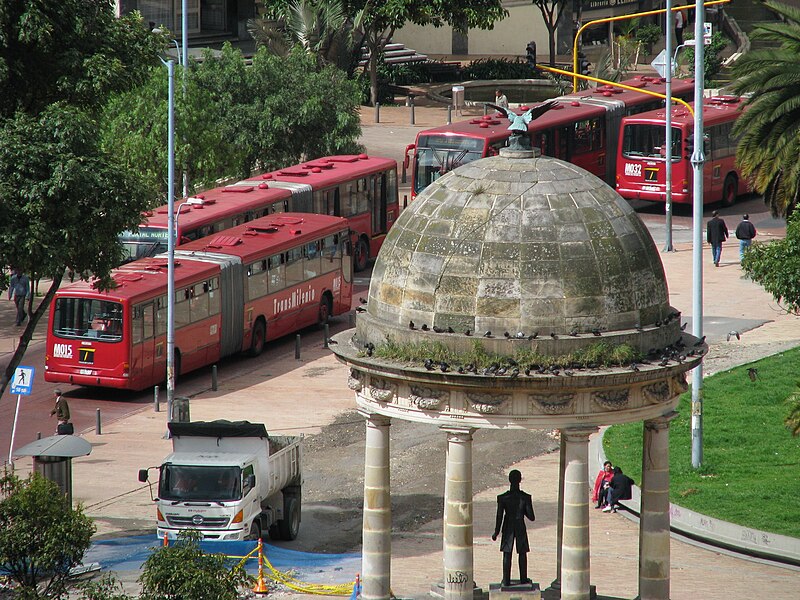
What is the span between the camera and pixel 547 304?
20.8m

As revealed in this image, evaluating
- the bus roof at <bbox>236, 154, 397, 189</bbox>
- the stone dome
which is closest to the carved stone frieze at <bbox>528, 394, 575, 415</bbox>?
the stone dome

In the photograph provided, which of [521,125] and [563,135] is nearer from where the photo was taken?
[521,125]

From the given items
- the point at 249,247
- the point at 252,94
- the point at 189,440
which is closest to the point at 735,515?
the point at 189,440

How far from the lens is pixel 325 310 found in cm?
4750

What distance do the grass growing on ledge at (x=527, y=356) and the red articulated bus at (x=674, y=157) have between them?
37079 millimetres

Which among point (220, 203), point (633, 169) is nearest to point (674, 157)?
point (633, 169)

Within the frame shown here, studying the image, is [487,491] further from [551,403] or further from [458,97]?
[458,97]

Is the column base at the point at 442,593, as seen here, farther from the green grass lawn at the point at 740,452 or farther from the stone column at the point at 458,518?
the green grass lawn at the point at 740,452

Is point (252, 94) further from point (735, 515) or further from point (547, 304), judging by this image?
point (547, 304)

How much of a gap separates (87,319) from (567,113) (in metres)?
25.7

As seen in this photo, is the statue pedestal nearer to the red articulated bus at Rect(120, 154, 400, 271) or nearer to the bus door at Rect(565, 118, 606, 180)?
the red articulated bus at Rect(120, 154, 400, 271)

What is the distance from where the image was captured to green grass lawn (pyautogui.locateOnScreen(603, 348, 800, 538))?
30.7m

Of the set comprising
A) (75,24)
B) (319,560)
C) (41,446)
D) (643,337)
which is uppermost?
(75,24)

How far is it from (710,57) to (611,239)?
65.5 m
